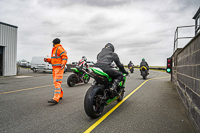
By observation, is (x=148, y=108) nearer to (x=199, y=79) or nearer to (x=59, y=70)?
(x=199, y=79)

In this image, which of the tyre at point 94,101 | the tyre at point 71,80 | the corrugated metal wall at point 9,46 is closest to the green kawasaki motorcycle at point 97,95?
the tyre at point 94,101

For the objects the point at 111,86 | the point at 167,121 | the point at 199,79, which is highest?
the point at 199,79

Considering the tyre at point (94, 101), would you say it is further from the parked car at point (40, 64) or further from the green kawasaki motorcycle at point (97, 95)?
the parked car at point (40, 64)

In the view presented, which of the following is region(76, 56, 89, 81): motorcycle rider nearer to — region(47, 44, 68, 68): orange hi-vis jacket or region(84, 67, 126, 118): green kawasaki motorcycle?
region(47, 44, 68, 68): orange hi-vis jacket

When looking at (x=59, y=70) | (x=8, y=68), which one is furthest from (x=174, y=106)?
(x=8, y=68)

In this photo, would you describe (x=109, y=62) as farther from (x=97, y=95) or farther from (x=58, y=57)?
(x=58, y=57)

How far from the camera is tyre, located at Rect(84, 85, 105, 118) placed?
358 centimetres

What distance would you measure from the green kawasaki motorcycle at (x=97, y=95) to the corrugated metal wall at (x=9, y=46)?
1508cm

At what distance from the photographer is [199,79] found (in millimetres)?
3148

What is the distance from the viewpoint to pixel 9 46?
16625 mm

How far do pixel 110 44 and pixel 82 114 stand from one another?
2119mm

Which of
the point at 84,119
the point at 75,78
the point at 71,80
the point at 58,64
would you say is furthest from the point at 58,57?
the point at 75,78

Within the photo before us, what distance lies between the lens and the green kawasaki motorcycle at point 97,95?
11.8 ft

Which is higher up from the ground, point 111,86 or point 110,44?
point 110,44
